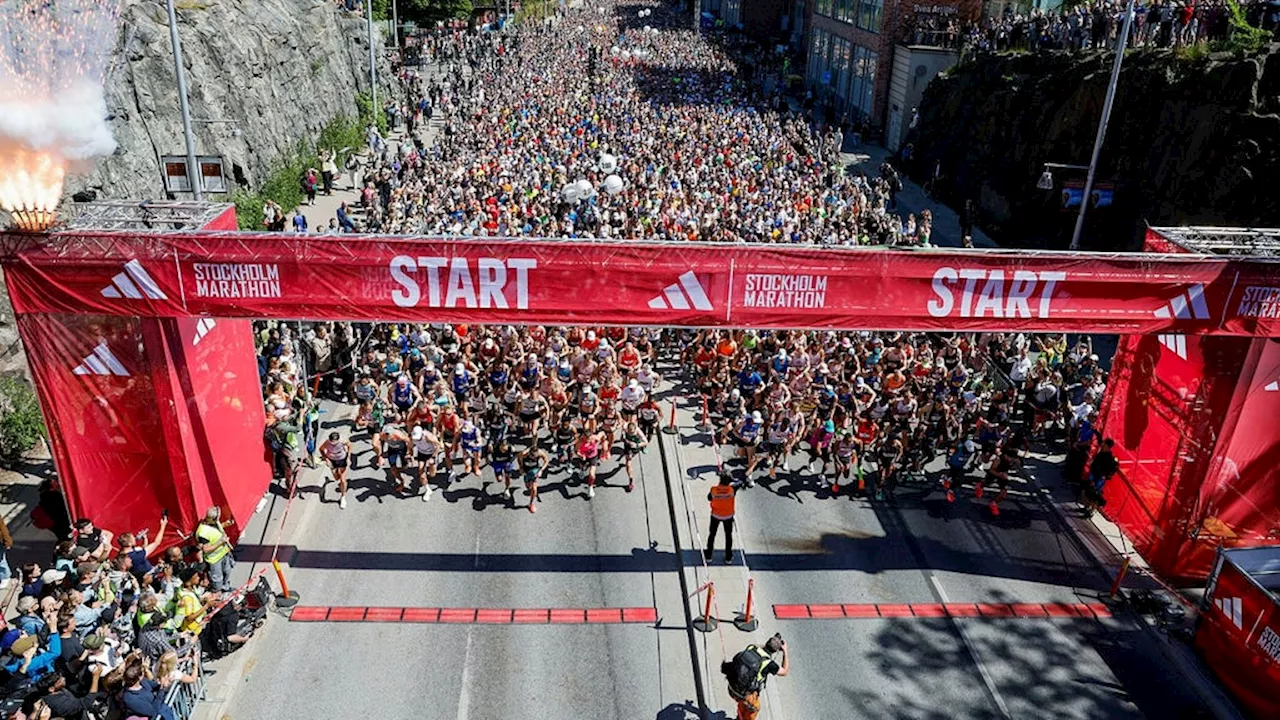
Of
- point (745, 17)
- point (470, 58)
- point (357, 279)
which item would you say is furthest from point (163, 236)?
point (745, 17)

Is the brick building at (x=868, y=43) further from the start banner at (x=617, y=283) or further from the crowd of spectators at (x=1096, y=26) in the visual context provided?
the start banner at (x=617, y=283)

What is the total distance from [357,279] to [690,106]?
38862 mm

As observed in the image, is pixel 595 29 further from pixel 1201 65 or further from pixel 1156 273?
pixel 1156 273

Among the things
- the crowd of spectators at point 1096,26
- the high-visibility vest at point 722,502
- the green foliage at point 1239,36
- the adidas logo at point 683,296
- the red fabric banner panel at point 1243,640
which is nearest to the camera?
the red fabric banner panel at point 1243,640

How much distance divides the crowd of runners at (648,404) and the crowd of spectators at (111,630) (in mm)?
3441

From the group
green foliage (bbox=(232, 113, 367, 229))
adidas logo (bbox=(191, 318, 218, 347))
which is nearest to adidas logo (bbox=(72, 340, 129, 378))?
adidas logo (bbox=(191, 318, 218, 347))

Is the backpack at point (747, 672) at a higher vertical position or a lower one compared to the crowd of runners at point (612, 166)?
lower

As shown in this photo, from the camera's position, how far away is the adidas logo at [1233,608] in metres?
11.0

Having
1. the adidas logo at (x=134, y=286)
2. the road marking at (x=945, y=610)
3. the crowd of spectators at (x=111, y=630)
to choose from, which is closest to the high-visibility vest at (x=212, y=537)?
the crowd of spectators at (x=111, y=630)

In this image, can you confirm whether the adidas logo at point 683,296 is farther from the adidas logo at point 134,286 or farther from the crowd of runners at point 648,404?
the adidas logo at point 134,286

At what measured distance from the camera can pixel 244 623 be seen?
37.1 feet

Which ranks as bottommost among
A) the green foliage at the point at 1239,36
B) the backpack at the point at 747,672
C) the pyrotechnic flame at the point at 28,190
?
the backpack at the point at 747,672

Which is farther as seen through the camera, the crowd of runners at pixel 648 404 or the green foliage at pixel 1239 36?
the green foliage at pixel 1239 36

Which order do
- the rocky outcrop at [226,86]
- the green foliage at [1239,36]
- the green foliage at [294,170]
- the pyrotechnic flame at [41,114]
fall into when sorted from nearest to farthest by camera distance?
the pyrotechnic flame at [41,114] < the green foliage at [1239,36] < the rocky outcrop at [226,86] < the green foliage at [294,170]
